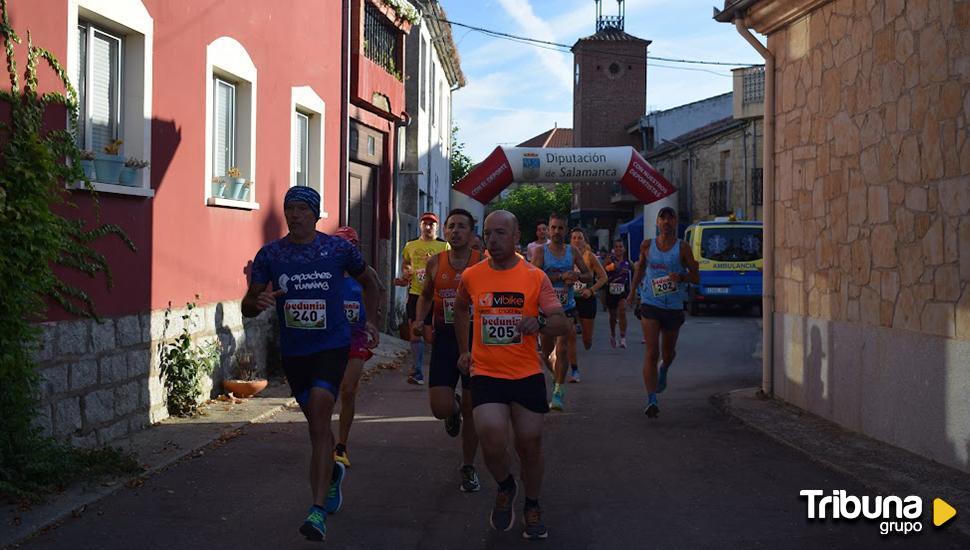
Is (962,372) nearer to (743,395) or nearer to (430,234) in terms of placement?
(743,395)

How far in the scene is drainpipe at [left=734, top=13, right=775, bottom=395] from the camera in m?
11.4

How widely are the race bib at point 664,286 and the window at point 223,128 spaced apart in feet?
15.6

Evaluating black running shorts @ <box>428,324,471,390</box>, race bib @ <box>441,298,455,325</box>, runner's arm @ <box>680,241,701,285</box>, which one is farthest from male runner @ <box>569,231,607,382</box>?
black running shorts @ <box>428,324,471,390</box>

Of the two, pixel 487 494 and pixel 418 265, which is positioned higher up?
pixel 418 265

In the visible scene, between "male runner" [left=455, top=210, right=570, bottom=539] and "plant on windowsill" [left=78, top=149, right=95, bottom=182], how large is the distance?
3.70 meters

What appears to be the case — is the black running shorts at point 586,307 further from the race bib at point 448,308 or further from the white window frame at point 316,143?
the race bib at point 448,308

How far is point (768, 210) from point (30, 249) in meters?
7.48

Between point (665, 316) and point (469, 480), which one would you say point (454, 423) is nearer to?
point (469, 480)

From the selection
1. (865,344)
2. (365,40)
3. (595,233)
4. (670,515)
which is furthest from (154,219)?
(595,233)

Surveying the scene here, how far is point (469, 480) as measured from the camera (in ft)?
22.6

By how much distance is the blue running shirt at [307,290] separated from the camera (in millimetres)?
5914

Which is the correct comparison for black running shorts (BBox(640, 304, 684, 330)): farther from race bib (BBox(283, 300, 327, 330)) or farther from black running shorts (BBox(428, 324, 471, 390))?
race bib (BBox(283, 300, 327, 330))

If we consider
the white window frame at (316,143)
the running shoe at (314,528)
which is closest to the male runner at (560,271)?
the white window frame at (316,143)

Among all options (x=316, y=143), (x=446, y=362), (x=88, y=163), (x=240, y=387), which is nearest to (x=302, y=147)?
(x=316, y=143)
